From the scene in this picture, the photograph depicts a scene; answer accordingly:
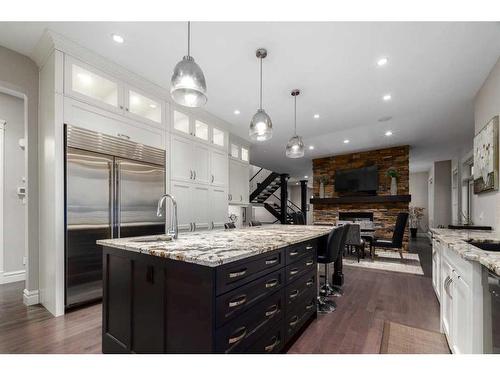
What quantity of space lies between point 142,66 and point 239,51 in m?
1.23

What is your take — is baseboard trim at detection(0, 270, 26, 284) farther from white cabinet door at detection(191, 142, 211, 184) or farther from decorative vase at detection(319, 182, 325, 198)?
decorative vase at detection(319, 182, 325, 198)

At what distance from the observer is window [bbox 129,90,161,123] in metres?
3.08

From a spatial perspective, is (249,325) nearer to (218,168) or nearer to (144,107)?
(144,107)

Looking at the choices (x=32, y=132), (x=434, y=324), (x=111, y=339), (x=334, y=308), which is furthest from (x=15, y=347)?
(x=434, y=324)

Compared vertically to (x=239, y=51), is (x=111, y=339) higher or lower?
lower

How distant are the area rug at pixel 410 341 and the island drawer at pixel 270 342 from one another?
0.85 m

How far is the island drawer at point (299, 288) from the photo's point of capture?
1.82m

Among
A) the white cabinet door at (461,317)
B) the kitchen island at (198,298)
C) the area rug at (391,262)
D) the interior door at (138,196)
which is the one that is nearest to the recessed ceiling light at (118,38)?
the interior door at (138,196)

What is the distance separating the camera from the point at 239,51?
2.54 m

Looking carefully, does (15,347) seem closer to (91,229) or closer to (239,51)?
(91,229)

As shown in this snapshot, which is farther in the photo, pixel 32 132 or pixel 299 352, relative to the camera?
pixel 32 132
